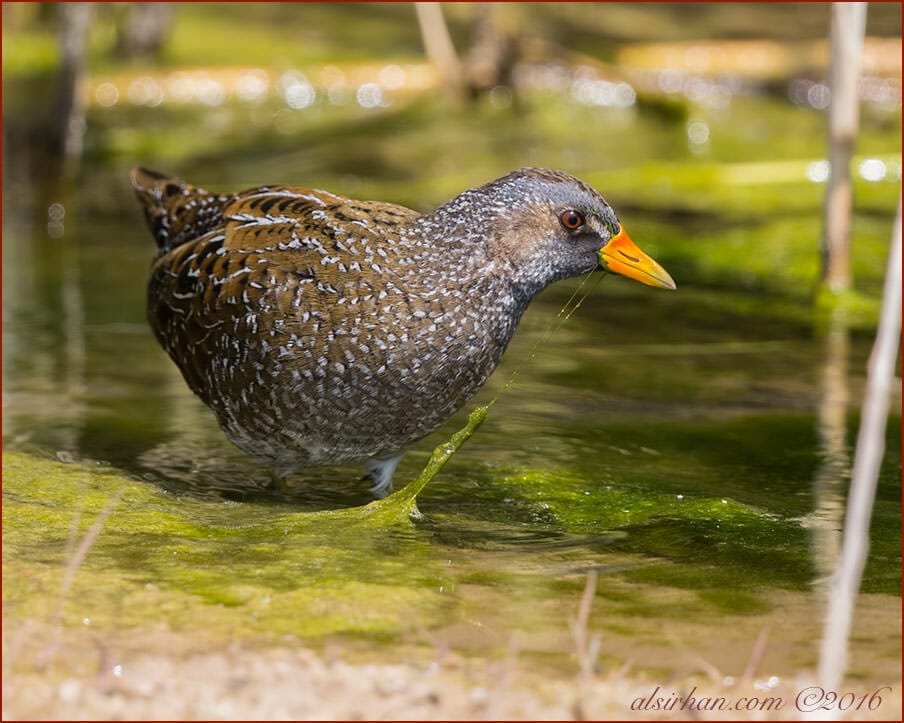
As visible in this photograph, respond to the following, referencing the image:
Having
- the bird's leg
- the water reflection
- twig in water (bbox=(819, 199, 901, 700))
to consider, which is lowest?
the water reflection

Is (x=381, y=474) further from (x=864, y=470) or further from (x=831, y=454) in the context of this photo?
(x=864, y=470)

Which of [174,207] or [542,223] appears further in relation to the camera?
[174,207]

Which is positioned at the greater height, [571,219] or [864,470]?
[571,219]

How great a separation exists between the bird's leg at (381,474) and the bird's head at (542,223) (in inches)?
33.3

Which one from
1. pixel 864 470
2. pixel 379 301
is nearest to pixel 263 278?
pixel 379 301

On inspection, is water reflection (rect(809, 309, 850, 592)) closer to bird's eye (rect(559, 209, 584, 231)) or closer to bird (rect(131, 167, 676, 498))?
bird (rect(131, 167, 676, 498))

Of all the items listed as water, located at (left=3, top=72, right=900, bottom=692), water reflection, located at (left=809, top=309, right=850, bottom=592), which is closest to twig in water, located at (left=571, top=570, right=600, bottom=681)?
water, located at (left=3, top=72, right=900, bottom=692)

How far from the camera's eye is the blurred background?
4.11 metres

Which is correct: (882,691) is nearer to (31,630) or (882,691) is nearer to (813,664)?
(813,664)

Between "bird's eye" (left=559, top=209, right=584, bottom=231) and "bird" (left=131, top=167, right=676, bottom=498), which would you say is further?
"bird's eye" (left=559, top=209, right=584, bottom=231)

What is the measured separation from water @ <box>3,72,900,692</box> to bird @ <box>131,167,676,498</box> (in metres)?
0.35

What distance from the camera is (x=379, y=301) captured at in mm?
4621

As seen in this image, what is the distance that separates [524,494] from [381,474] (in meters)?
0.51

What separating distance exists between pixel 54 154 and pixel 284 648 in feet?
25.0
